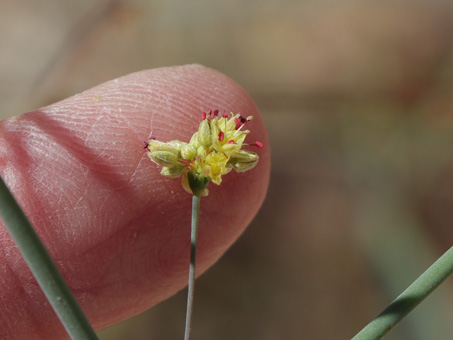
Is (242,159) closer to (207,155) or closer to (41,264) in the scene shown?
(207,155)

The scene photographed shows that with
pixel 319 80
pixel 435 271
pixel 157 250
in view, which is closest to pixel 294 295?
pixel 319 80

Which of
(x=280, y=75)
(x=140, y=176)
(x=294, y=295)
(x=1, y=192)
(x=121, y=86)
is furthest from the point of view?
(x=280, y=75)

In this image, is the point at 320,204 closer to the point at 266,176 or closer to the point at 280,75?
the point at 280,75

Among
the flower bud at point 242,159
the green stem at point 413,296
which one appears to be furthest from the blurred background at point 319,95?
the green stem at point 413,296

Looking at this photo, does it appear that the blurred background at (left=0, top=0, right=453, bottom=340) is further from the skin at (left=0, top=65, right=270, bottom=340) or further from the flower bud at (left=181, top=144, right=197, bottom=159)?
the flower bud at (left=181, top=144, right=197, bottom=159)

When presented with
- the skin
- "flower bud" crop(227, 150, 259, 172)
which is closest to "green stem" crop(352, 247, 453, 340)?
"flower bud" crop(227, 150, 259, 172)

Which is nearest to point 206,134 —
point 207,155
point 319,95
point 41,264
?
point 207,155
